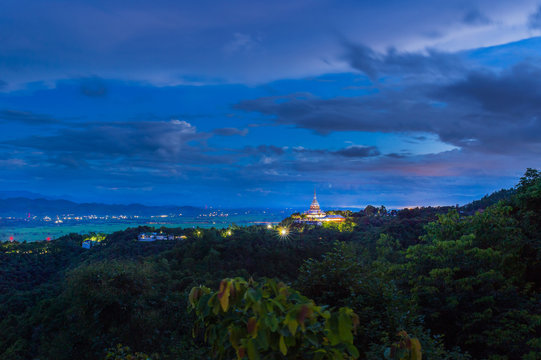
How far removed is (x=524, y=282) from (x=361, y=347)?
943 cm

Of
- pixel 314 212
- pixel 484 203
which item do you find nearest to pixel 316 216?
pixel 314 212

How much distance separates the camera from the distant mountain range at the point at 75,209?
175375 mm

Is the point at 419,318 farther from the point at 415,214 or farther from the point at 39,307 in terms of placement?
the point at 415,214

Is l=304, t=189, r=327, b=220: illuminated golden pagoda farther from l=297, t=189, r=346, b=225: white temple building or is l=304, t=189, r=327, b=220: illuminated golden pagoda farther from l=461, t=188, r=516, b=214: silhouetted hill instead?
l=461, t=188, r=516, b=214: silhouetted hill

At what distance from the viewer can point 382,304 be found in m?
6.91

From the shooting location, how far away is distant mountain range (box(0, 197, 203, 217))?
575 feet

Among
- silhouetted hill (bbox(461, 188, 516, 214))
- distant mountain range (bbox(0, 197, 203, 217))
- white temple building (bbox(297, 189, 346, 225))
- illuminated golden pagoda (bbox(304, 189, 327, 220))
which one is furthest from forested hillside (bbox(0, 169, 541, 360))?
distant mountain range (bbox(0, 197, 203, 217))

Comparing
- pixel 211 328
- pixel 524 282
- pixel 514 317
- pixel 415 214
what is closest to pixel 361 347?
pixel 211 328

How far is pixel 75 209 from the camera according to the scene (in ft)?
595

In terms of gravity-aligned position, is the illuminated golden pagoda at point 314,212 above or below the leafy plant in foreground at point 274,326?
above

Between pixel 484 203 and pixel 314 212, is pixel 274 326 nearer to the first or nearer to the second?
pixel 484 203

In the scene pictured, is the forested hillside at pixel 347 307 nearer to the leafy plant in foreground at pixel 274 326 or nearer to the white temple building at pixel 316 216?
the leafy plant in foreground at pixel 274 326

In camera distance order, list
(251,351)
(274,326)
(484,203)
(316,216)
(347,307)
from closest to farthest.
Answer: (274,326), (251,351), (347,307), (484,203), (316,216)

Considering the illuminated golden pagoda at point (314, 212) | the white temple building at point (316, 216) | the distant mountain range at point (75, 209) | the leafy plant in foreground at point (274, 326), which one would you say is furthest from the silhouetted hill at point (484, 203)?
the distant mountain range at point (75, 209)
